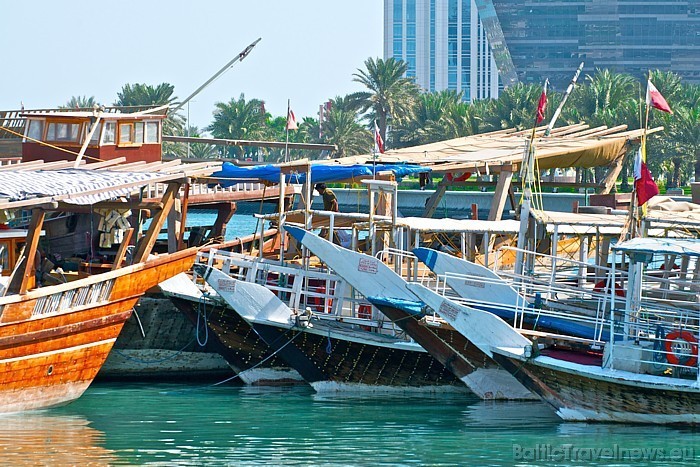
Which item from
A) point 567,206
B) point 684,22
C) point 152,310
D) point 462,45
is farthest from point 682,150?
point 462,45

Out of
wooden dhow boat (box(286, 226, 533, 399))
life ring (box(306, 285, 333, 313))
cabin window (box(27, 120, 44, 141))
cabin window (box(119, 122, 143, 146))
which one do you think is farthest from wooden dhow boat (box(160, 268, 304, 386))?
cabin window (box(27, 120, 44, 141))

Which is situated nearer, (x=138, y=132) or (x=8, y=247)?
(x=8, y=247)

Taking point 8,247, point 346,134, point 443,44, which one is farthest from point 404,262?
point 443,44

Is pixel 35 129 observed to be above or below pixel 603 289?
above

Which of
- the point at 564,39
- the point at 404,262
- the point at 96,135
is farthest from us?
the point at 564,39

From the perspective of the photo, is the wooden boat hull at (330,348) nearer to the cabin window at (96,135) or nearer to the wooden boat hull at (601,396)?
the wooden boat hull at (601,396)

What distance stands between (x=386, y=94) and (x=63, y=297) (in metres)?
61.7

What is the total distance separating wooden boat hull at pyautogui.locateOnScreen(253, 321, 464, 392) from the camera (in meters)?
22.8

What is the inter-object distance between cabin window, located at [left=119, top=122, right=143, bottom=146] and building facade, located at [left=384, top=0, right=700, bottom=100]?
473ft

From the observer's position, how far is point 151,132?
28.6 m

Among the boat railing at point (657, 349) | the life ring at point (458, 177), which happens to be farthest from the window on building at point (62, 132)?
the boat railing at point (657, 349)

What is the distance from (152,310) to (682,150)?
164 feet

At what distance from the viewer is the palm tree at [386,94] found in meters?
80.8

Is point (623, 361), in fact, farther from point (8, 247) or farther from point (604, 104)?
point (604, 104)
